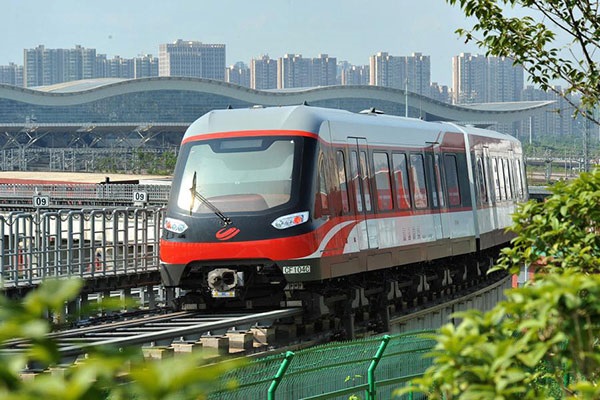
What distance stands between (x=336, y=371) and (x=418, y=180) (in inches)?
415

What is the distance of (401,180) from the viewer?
19547mm

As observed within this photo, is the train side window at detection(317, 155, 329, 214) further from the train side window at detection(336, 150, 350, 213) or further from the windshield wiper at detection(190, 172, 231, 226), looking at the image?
the windshield wiper at detection(190, 172, 231, 226)

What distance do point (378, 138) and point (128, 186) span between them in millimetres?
43424

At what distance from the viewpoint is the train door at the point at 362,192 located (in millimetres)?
17719

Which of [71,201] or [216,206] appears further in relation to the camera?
[71,201]

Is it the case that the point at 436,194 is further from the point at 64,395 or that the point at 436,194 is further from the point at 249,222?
the point at 64,395

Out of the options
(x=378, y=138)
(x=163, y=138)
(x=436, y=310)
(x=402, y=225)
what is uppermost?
(x=163, y=138)

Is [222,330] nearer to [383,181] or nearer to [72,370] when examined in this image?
[383,181]

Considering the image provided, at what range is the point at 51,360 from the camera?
2133 millimetres

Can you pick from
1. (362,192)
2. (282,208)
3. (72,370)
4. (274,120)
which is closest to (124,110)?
(362,192)

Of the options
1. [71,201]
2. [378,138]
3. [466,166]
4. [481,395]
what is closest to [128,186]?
[71,201]

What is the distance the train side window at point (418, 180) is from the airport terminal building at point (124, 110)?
4350 inches

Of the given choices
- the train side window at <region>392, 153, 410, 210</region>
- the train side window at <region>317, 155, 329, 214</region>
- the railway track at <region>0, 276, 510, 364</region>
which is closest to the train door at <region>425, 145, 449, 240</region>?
the train side window at <region>392, 153, 410, 210</region>

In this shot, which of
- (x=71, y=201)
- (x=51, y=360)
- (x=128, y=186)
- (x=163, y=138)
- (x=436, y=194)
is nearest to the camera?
(x=51, y=360)
